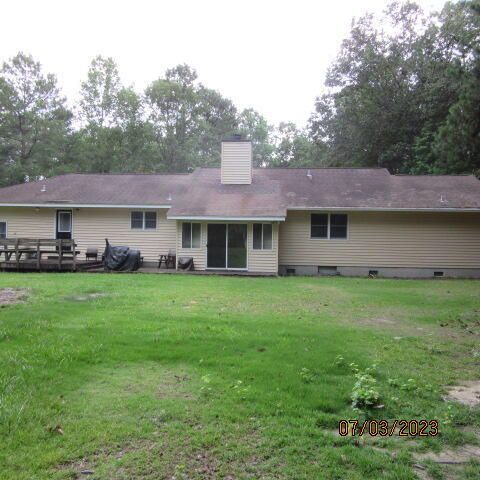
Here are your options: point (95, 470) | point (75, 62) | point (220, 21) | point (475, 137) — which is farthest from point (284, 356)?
point (75, 62)

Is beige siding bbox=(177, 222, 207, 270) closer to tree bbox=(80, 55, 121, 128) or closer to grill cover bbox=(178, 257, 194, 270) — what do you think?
grill cover bbox=(178, 257, 194, 270)

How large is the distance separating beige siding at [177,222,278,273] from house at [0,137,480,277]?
38 millimetres

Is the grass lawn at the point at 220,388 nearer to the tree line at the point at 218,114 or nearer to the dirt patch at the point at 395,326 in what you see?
the dirt patch at the point at 395,326

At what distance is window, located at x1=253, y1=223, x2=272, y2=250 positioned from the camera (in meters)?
15.9

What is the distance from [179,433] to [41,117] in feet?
117

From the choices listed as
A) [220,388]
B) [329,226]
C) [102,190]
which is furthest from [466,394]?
[102,190]

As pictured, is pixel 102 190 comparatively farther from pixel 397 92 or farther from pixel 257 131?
pixel 257 131

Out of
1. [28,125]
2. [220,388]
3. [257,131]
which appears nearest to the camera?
[220,388]

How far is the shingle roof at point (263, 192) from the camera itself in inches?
627

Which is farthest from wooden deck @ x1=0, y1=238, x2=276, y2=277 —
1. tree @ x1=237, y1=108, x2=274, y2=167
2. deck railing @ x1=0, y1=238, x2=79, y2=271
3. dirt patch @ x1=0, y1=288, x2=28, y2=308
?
tree @ x1=237, y1=108, x2=274, y2=167

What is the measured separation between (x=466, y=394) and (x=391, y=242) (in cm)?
1289

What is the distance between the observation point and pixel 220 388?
4016 millimetres
